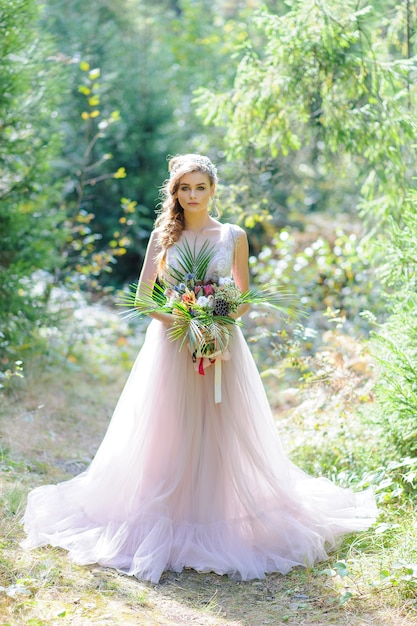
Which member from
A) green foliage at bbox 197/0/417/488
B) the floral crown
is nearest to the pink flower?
the floral crown

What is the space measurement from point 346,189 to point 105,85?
504 cm

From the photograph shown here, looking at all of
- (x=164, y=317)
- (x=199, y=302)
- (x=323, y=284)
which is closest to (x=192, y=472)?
(x=164, y=317)

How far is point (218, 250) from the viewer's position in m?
4.26

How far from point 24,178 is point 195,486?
3.97 meters

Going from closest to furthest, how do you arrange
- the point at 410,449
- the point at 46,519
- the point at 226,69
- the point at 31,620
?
the point at 31,620
the point at 46,519
the point at 410,449
the point at 226,69

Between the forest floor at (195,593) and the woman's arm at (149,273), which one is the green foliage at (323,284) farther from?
the forest floor at (195,593)

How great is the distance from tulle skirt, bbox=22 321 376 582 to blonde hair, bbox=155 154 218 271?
52 centimetres

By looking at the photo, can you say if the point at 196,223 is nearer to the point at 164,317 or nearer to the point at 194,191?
the point at 194,191

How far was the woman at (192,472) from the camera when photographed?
4031mm

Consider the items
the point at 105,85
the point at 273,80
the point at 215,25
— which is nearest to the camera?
the point at 273,80

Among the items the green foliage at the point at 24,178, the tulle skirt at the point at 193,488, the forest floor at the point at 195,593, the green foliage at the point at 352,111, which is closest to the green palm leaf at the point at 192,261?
the tulle skirt at the point at 193,488

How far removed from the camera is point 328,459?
536 cm

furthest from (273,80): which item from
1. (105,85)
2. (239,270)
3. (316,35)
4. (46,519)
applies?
(105,85)

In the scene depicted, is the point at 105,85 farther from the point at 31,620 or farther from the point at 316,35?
the point at 31,620
